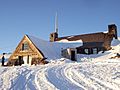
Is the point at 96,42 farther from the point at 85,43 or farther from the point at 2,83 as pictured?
the point at 2,83

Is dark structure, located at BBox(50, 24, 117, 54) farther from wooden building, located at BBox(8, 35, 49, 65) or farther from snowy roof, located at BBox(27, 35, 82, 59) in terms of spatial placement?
wooden building, located at BBox(8, 35, 49, 65)

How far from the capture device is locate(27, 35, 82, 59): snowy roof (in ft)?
122

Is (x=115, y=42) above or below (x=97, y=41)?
below

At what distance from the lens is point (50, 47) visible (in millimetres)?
40125

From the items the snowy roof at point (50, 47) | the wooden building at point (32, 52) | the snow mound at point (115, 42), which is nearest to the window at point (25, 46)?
the wooden building at point (32, 52)

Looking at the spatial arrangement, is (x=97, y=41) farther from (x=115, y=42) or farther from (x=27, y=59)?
(x=27, y=59)

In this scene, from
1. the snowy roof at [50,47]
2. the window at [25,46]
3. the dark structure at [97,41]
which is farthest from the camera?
the dark structure at [97,41]

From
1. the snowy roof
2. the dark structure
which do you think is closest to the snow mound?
the dark structure

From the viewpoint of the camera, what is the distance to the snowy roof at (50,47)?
122 feet

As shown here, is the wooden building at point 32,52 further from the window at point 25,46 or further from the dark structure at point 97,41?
the dark structure at point 97,41

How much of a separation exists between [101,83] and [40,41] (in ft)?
97.7

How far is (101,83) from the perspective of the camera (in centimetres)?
1073

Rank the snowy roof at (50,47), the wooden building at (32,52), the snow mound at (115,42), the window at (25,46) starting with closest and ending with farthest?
1. the wooden building at (32,52)
2. the snowy roof at (50,47)
3. the window at (25,46)
4. the snow mound at (115,42)

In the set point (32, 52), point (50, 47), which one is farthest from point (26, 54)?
point (50, 47)
